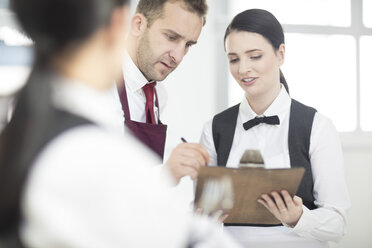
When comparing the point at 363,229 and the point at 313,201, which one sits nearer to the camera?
the point at 313,201

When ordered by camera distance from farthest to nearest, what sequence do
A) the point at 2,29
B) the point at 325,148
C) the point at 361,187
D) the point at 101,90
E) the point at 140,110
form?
the point at 361,187
the point at 2,29
the point at 140,110
the point at 325,148
the point at 101,90

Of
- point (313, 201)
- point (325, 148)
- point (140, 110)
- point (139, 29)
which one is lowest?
point (313, 201)

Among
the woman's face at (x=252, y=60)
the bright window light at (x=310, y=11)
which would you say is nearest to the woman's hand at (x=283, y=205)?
the woman's face at (x=252, y=60)

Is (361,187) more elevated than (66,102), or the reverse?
(66,102)

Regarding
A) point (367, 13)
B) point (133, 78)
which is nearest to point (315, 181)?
point (133, 78)

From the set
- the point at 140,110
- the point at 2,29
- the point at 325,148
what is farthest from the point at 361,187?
the point at 2,29

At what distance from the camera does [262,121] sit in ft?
6.93

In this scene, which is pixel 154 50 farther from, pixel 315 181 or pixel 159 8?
pixel 315 181

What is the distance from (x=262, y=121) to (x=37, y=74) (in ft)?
5.06

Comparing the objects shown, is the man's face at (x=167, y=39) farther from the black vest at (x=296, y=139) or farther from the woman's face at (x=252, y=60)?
the black vest at (x=296, y=139)

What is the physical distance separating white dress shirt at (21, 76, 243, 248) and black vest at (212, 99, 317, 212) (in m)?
1.46

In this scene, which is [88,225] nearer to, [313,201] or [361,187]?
[313,201]

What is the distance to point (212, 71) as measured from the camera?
2.97 meters

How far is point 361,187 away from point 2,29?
2.54 metres
